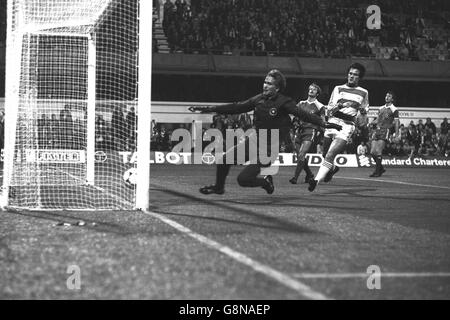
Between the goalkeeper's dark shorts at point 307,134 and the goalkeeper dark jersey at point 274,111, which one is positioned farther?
the goalkeeper's dark shorts at point 307,134

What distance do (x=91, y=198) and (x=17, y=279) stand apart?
19.6 ft

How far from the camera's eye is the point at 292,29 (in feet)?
114

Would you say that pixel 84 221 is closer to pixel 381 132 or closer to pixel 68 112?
pixel 68 112

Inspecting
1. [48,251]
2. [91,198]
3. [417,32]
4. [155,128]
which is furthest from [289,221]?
[417,32]

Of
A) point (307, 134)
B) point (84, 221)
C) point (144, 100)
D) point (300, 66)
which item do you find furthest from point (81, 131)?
point (300, 66)

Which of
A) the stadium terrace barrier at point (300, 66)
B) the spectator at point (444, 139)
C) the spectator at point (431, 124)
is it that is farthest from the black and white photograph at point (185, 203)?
the stadium terrace barrier at point (300, 66)

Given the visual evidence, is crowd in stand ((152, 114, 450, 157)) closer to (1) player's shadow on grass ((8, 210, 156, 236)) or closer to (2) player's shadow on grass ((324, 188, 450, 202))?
(2) player's shadow on grass ((324, 188, 450, 202))

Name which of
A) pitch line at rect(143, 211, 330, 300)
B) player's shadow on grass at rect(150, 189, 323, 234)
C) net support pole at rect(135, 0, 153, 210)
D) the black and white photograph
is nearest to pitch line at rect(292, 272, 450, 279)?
the black and white photograph

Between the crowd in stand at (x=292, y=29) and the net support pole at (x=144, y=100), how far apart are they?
75.4 ft

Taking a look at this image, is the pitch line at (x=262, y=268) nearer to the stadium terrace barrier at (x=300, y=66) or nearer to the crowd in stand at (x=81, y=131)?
the crowd in stand at (x=81, y=131)

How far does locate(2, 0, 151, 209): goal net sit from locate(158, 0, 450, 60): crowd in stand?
15.1 metres

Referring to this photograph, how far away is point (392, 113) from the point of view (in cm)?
1912

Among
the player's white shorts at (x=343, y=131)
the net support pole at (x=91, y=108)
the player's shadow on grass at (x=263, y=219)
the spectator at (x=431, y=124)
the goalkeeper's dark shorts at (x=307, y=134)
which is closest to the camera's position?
the player's shadow on grass at (x=263, y=219)

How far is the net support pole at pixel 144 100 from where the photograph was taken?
29.2 ft
